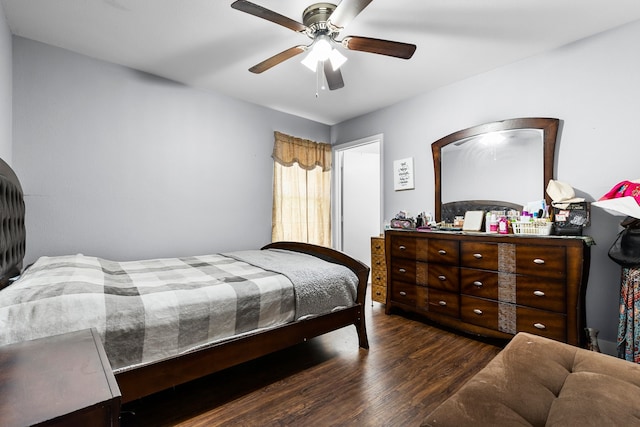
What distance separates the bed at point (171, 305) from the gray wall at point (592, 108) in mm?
1885

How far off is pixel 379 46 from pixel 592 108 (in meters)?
1.83

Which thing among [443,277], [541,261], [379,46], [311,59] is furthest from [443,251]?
[311,59]

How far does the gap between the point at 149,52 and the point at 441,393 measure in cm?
→ 348

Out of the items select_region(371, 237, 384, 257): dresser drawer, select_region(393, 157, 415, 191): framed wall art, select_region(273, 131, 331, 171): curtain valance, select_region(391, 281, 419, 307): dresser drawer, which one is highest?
select_region(273, 131, 331, 171): curtain valance

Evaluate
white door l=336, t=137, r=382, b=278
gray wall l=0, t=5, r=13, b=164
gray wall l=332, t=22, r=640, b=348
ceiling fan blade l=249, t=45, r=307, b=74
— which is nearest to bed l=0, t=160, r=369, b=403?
gray wall l=0, t=5, r=13, b=164

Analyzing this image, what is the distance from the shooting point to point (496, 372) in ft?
3.71

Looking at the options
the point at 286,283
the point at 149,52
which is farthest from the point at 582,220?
the point at 149,52

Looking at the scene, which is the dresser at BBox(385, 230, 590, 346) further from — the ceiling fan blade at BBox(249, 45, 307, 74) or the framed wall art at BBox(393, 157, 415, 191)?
the ceiling fan blade at BBox(249, 45, 307, 74)

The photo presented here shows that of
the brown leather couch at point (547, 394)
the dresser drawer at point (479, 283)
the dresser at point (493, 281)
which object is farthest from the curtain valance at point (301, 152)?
the brown leather couch at point (547, 394)

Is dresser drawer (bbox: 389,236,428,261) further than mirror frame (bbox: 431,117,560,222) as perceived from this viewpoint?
Yes

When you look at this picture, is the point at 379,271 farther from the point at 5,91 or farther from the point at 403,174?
the point at 5,91

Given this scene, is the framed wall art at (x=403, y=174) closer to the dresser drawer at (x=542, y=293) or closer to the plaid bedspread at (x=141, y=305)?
the dresser drawer at (x=542, y=293)

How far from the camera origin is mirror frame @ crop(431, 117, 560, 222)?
2.56m

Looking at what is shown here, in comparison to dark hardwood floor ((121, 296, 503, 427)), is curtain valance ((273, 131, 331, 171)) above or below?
above
